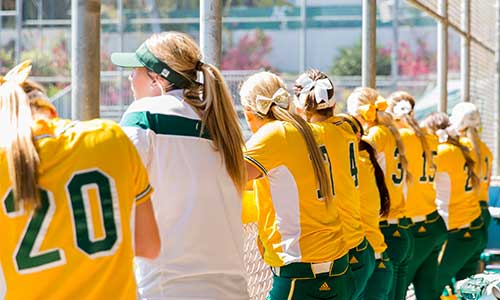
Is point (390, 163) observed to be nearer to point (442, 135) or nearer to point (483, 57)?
point (442, 135)

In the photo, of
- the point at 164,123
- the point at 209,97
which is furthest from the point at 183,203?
the point at 209,97

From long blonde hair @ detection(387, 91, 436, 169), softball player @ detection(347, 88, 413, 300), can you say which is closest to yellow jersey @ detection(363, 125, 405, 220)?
softball player @ detection(347, 88, 413, 300)

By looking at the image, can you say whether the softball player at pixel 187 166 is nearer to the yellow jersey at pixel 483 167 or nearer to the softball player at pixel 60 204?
the softball player at pixel 60 204

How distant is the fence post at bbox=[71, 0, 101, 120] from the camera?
3.46m

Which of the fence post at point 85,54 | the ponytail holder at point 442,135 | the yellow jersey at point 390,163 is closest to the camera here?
the fence post at point 85,54

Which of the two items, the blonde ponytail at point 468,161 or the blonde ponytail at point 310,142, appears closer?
the blonde ponytail at point 310,142

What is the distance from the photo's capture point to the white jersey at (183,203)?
3139mm

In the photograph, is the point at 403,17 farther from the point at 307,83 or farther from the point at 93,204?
the point at 93,204

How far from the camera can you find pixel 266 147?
4250 mm

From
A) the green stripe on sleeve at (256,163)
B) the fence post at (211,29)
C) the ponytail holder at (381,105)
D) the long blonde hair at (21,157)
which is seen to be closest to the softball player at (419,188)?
the ponytail holder at (381,105)

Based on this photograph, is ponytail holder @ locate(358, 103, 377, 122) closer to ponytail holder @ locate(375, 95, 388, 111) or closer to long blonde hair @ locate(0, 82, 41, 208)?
ponytail holder @ locate(375, 95, 388, 111)

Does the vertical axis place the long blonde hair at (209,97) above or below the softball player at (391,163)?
above

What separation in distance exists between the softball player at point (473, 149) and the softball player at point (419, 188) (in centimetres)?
80

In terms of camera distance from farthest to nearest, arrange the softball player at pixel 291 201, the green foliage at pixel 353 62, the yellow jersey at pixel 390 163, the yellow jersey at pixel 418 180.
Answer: the green foliage at pixel 353 62 → the yellow jersey at pixel 418 180 → the yellow jersey at pixel 390 163 → the softball player at pixel 291 201
